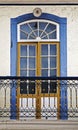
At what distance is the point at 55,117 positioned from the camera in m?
10.4

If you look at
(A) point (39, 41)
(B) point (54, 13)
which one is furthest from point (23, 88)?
(B) point (54, 13)

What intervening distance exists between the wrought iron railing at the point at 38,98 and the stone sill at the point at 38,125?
1.69 ft

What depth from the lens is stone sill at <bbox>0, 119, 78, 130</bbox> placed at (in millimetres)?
9430

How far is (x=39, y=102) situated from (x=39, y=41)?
175 centimetres

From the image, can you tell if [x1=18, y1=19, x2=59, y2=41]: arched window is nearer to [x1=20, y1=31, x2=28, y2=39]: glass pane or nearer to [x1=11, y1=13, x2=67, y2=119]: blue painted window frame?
[x1=20, y1=31, x2=28, y2=39]: glass pane

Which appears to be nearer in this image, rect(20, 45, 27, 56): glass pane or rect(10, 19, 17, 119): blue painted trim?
rect(10, 19, 17, 119): blue painted trim

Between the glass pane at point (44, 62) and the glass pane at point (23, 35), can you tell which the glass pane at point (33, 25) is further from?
the glass pane at point (44, 62)

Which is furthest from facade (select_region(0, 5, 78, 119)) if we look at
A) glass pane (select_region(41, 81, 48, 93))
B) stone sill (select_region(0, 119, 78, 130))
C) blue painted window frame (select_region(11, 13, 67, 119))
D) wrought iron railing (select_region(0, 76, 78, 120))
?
stone sill (select_region(0, 119, 78, 130))

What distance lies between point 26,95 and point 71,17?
2.56 metres

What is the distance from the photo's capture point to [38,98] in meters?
11.2

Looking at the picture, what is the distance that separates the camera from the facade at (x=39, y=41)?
1148 centimetres

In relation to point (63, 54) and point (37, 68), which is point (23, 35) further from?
point (63, 54)

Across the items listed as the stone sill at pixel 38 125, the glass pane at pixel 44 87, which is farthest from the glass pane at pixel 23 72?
the stone sill at pixel 38 125

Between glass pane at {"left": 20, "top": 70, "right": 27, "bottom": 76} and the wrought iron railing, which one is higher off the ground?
glass pane at {"left": 20, "top": 70, "right": 27, "bottom": 76}
